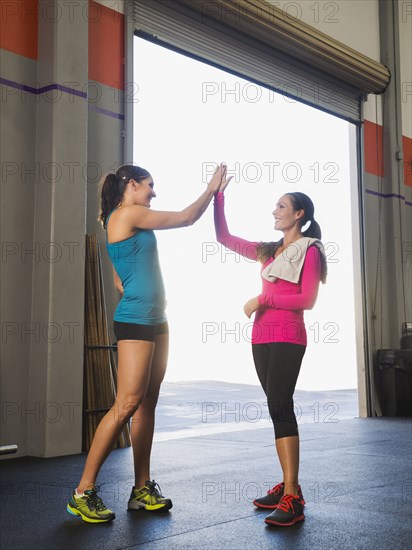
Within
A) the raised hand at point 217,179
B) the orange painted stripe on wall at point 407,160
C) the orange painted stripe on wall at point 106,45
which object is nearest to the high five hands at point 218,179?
the raised hand at point 217,179

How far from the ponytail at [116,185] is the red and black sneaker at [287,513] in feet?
4.27

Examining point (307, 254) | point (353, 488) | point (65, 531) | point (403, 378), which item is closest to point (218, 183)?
point (307, 254)

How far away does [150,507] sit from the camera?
2.68m

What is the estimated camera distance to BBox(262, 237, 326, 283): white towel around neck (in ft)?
8.88

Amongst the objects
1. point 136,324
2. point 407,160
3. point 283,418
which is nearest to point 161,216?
point 136,324

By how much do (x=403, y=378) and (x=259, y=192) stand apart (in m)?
2.49

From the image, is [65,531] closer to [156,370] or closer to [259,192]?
[156,370]

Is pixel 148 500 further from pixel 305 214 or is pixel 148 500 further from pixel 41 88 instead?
pixel 41 88

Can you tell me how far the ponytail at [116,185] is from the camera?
2723 millimetres

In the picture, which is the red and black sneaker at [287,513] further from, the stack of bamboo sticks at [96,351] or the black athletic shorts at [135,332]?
the stack of bamboo sticks at [96,351]

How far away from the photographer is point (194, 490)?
10.4ft

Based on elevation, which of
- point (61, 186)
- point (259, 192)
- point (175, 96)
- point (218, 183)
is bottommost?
point (218, 183)

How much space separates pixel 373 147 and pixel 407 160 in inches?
28.8

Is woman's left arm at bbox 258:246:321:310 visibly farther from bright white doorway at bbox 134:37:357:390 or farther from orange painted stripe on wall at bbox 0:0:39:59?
orange painted stripe on wall at bbox 0:0:39:59
